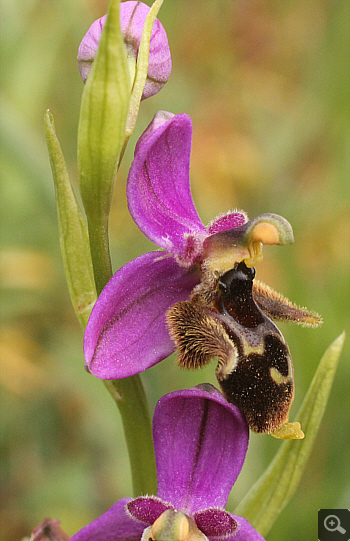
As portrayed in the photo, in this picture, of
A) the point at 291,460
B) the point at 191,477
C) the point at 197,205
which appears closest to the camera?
the point at 191,477

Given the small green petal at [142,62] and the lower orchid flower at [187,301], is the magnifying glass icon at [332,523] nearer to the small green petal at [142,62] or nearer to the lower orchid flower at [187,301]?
the lower orchid flower at [187,301]

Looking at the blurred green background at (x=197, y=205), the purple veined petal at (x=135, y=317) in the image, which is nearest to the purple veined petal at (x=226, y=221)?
the purple veined petal at (x=135, y=317)

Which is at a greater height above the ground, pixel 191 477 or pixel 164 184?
pixel 164 184

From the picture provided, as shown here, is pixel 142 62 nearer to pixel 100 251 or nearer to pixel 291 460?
→ pixel 100 251

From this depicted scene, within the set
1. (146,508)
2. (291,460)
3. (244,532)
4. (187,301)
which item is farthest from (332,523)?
(187,301)

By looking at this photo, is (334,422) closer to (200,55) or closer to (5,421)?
(5,421)

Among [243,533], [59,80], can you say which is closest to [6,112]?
[59,80]

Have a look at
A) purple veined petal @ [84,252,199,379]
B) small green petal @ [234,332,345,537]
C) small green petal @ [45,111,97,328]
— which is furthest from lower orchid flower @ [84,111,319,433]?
small green petal @ [234,332,345,537]
